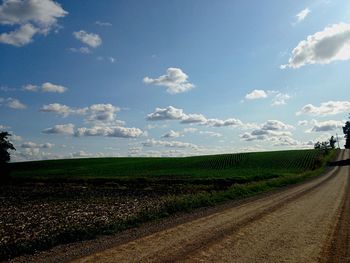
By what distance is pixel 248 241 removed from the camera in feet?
39.6

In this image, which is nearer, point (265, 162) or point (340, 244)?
point (340, 244)

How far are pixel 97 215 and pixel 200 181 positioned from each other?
34.2 m

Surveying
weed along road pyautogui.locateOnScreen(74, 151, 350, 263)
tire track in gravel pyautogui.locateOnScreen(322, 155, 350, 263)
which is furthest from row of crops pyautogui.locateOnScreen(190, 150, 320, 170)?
tire track in gravel pyautogui.locateOnScreen(322, 155, 350, 263)

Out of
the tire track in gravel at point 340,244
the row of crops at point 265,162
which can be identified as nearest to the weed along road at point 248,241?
the tire track in gravel at point 340,244

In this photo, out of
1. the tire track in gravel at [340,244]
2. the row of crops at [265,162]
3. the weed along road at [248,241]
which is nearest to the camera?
the tire track in gravel at [340,244]

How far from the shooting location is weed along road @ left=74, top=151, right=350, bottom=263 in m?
10.2

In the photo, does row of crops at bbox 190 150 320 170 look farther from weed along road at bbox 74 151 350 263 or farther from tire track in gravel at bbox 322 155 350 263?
tire track in gravel at bbox 322 155 350 263

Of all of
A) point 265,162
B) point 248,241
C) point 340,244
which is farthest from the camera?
point 265,162

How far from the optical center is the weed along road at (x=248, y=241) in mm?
10242

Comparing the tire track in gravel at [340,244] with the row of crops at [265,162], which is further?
the row of crops at [265,162]

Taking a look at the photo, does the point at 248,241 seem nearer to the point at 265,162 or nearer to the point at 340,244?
the point at 340,244

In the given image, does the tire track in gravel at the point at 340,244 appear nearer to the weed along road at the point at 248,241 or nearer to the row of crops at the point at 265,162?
the weed along road at the point at 248,241

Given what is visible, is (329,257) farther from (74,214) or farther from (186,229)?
(74,214)

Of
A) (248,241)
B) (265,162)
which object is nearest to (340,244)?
(248,241)
